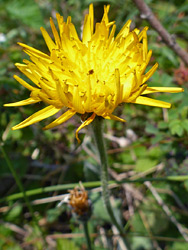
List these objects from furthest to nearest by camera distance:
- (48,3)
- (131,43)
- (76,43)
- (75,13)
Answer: (48,3) → (75,13) → (76,43) → (131,43)

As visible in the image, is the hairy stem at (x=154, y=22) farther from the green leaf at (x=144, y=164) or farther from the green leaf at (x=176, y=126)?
the green leaf at (x=144, y=164)

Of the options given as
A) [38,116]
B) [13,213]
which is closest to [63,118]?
[38,116]

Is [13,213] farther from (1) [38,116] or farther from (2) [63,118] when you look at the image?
(2) [63,118]

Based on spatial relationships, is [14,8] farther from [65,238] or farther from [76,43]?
[65,238]

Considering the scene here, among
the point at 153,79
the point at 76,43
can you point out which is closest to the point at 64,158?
the point at 153,79

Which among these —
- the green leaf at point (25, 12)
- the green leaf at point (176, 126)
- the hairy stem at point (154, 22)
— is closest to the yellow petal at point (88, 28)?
the hairy stem at point (154, 22)

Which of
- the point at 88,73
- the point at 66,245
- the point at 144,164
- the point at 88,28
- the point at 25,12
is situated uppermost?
the point at 25,12
